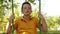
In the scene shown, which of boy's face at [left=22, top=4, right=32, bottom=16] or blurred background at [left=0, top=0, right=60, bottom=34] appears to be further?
blurred background at [left=0, top=0, right=60, bottom=34]

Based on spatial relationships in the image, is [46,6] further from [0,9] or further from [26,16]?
[26,16]

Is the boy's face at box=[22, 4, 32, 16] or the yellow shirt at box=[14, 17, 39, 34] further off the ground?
the boy's face at box=[22, 4, 32, 16]

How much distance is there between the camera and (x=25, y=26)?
143 centimetres

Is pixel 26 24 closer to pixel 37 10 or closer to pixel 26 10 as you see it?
pixel 26 10

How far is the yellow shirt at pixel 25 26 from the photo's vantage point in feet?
4.66

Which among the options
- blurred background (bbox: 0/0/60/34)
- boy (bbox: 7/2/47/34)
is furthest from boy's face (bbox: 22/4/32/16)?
blurred background (bbox: 0/0/60/34)

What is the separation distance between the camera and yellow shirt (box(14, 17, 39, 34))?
1420 millimetres

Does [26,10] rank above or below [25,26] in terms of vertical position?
above

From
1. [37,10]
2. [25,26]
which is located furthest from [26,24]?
[37,10]

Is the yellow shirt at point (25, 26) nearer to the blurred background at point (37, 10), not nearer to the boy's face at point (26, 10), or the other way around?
the boy's face at point (26, 10)

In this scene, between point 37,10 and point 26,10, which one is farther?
point 37,10

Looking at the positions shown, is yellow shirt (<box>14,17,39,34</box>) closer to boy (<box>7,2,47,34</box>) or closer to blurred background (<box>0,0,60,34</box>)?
boy (<box>7,2,47,34</box>)

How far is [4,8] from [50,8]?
46 cm

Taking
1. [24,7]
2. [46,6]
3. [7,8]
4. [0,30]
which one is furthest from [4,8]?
[24,7]
